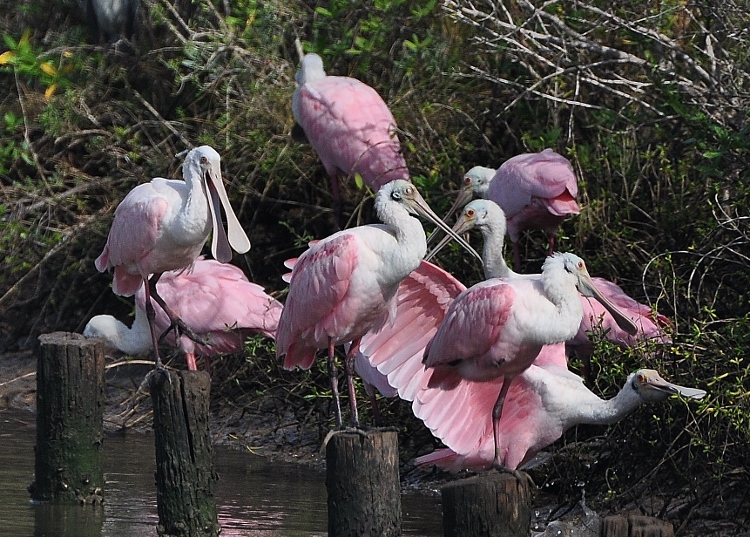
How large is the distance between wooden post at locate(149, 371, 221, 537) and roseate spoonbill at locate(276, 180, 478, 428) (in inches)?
22.8

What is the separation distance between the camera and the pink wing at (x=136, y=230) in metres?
6.91

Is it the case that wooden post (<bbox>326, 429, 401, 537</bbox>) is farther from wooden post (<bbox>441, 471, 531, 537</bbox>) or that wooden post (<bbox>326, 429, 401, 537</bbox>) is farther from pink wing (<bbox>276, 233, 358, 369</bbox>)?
pink wing (<bbox>276, 233, 358, 369</bbox>)

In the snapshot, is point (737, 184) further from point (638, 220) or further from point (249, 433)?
point (249, 433)

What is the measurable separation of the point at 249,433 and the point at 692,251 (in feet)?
11.1

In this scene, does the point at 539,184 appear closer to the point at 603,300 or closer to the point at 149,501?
the point at 603,300

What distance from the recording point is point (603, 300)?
6.24 m

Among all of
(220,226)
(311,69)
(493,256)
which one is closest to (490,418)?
(493,256)

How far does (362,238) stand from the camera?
19.9ft

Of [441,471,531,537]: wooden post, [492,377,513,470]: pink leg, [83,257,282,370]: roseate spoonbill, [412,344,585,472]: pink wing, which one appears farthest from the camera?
[83,257,282,370]: roseate spoonbill

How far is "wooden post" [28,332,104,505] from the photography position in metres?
6.66

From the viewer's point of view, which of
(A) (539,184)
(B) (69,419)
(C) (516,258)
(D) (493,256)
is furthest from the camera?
(C) (516,258)

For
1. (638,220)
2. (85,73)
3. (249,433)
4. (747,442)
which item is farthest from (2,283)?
(747,442)


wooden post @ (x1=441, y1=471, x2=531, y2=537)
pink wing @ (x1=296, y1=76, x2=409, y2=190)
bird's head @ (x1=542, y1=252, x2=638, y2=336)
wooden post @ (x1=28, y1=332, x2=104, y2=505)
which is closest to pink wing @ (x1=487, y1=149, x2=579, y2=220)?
pink wing @ (x1=296, y1=76, x2=409, y2=190)

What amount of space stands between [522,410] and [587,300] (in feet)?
4.40
